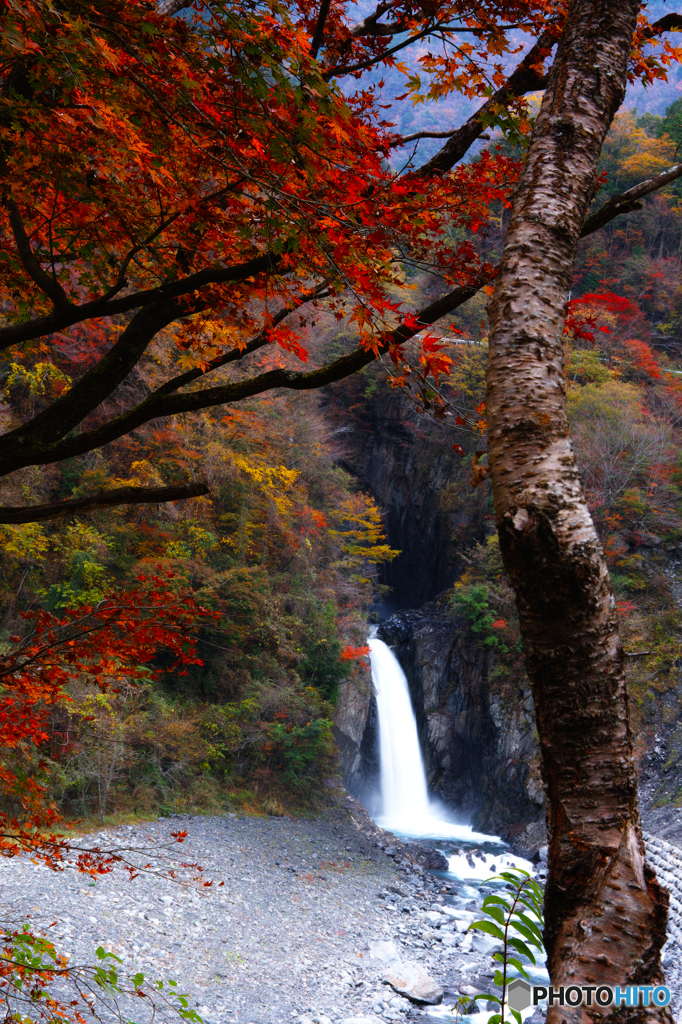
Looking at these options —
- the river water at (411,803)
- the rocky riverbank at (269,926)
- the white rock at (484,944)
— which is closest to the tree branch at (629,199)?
the rocky riverbank at (269,926)

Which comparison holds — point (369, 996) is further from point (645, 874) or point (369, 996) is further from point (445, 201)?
point (445, 201)

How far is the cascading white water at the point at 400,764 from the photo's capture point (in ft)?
39.5

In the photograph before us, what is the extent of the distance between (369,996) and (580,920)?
19.7 ft

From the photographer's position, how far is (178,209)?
8.04ft

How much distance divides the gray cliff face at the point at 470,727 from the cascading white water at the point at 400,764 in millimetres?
238

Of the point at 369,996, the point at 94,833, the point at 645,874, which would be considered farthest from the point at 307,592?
the point at 645,874

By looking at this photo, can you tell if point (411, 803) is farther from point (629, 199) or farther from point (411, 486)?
point (629, 199)

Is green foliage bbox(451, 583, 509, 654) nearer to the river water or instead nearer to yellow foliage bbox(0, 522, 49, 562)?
the river water

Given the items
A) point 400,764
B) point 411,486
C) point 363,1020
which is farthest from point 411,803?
point 411,486

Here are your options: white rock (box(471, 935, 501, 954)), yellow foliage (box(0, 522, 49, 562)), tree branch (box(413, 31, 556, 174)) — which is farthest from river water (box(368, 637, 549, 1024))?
tree branch (box(413, 31, 556, 174))

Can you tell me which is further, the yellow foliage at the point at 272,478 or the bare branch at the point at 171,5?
the yellow foliage at the point at 272,478

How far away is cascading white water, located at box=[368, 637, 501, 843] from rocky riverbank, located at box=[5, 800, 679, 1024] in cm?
340

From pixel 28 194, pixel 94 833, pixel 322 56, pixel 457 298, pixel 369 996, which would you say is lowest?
pixel 369 996

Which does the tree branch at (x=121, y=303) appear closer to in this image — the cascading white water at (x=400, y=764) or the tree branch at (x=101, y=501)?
the tree branch at (x=101, y=501)
